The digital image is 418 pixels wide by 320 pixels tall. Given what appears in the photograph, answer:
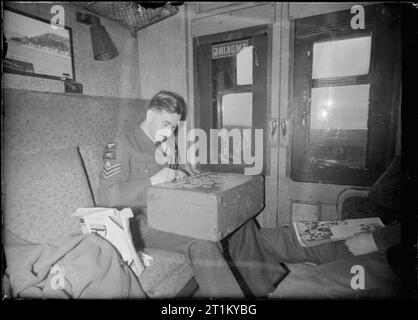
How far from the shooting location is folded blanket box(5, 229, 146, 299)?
3.55 feet

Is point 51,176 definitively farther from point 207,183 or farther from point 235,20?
point 235,20

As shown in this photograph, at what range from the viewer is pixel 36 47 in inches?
63.6

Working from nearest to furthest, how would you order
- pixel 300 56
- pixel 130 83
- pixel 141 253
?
pixel 141 253, pixel 300 56, pixel 130 83

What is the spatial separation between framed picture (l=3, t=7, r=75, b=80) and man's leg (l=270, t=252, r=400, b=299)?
78.6 inches

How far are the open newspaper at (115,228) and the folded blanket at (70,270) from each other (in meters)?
0.06

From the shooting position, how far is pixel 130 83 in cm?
232

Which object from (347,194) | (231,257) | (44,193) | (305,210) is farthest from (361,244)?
(44,193)

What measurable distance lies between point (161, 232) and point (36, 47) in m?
1.37

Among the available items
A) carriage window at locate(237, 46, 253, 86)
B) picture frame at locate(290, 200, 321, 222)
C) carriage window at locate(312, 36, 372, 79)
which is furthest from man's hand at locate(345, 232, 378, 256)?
carriage window at locate(237, 46, 253, 86)

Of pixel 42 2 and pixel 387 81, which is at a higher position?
pixel 42 2

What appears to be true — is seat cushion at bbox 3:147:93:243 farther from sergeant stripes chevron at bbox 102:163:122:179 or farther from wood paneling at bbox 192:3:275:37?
wood paneling at bbox 192:3:275:37

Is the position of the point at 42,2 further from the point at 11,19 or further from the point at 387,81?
the point at 387,81
